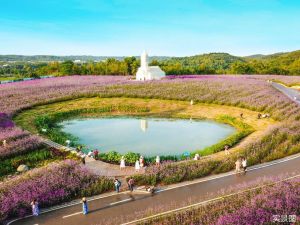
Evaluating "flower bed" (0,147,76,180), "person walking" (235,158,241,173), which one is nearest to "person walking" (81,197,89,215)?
"flower bed" (0,147,76,180)

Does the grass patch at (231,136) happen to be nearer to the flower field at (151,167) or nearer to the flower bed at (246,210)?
the flower field at (151,167)

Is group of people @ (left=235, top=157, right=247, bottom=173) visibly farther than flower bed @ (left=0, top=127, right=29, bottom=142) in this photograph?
No

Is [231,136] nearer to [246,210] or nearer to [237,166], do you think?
[237,166]

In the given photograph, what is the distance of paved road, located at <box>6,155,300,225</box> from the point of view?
57.7 ft

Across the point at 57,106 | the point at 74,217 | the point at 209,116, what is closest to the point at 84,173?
the point at 74,217

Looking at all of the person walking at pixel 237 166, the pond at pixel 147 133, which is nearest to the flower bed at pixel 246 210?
the person walking at pixel 237 166

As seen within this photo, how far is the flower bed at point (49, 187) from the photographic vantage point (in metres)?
18.4

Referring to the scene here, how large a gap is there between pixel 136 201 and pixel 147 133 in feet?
55.5

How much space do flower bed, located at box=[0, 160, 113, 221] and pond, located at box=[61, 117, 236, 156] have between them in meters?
7.87

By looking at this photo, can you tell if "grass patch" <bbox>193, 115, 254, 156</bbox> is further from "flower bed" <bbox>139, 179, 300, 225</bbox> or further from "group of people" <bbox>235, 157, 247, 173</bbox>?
"flower bed" <bbox>139, 179, 300, 225</bbox>

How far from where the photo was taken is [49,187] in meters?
20.0

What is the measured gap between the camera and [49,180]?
67.6 feet

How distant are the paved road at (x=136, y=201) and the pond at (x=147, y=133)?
7.27 meters

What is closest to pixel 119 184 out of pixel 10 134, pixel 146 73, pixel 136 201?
pixel 136 201
